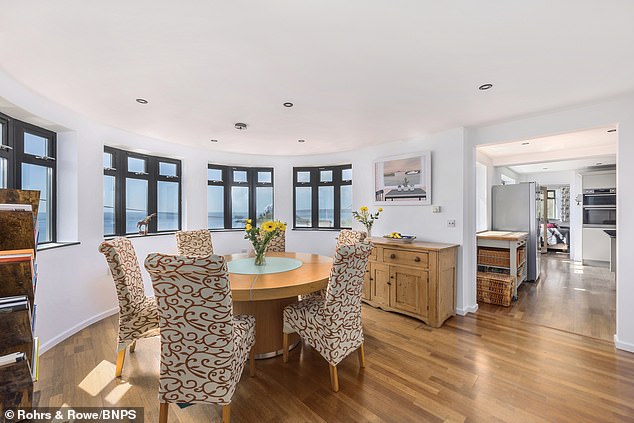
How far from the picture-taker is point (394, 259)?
3.43 meters

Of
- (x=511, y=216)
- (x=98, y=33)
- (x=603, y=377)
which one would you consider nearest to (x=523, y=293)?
(x=511, y=216)

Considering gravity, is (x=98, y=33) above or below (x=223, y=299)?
above

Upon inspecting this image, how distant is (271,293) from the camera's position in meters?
1.92

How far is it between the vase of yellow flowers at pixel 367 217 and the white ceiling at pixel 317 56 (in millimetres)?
1526

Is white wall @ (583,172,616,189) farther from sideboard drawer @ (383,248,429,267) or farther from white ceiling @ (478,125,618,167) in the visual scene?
sideboard drawer @ (383,248,429,267)

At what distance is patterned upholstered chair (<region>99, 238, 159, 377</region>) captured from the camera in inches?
78.0

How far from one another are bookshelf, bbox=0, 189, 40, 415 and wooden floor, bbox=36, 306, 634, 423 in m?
1.43

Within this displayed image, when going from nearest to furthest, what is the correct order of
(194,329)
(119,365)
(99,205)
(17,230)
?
1. (17,230)
2. (194,329)
3. (119,365)
4. (99,205)

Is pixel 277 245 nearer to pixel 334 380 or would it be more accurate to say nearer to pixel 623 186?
pixel 334 380

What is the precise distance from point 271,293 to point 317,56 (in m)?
1.64

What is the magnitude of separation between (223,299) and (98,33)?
1692 mm

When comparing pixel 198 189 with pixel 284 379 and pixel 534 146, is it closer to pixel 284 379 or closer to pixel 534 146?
pixel 284 379

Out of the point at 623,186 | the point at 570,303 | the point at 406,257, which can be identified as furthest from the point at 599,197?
the point at 406,257

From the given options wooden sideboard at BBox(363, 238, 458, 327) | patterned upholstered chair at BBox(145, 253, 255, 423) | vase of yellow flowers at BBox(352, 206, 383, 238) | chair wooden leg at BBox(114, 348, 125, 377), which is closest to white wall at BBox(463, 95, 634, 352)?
wooden sideboard at BBox(363, 238, 458, 327)
